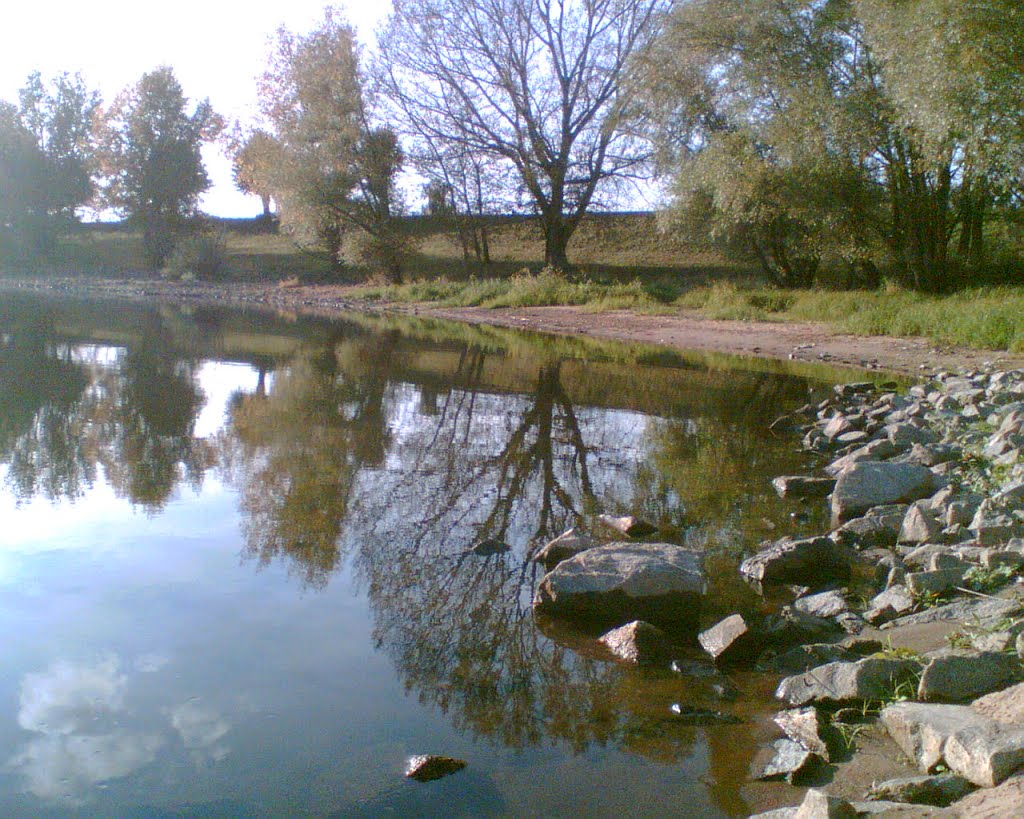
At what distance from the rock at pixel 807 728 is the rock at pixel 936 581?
4.76 feet

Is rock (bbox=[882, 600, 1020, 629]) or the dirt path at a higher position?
the dirt path

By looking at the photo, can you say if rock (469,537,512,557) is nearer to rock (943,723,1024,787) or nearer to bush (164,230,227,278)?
rock (943,723,1024,787)

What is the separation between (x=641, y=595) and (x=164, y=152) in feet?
161

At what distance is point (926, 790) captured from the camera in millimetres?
3357

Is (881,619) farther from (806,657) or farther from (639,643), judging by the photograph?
(639,643)

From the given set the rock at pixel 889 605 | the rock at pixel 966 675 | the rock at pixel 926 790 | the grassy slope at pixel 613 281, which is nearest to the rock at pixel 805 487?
the rock at pixel 889 605

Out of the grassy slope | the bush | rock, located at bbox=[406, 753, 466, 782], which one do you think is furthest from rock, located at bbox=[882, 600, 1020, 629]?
the bush

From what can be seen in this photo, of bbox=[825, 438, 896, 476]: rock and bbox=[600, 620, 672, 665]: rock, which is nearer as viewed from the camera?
bbox=[600, 620, 672, 665]: rock

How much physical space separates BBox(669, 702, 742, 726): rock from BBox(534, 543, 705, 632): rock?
104 centimetres

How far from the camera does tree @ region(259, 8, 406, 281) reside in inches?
1453

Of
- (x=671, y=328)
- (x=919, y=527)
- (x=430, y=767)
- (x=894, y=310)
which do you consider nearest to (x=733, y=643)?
(x=430, y=767)

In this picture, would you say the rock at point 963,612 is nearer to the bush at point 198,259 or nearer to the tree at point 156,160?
the bush at point 198,259

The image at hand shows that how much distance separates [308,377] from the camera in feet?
51.3

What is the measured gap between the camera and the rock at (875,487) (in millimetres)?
7582
